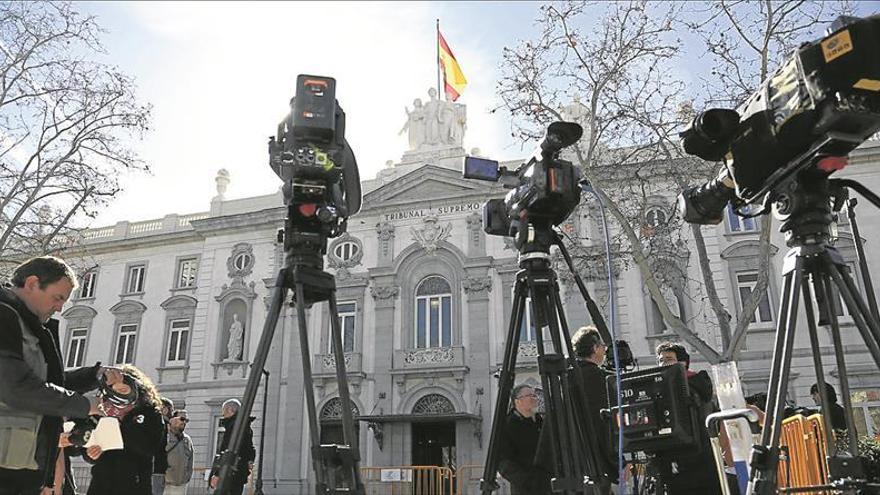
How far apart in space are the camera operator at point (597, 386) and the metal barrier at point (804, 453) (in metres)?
1.32

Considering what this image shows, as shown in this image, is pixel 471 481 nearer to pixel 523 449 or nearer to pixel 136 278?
pixel 523 449

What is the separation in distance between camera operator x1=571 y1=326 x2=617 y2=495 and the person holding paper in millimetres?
3272

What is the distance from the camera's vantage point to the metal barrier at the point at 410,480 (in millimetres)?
14781

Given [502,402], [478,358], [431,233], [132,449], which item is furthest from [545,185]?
[431,233]

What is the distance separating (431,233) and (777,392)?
19.2m

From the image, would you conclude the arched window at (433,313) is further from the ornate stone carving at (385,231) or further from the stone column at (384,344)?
the ornate stone carving at (385,231)

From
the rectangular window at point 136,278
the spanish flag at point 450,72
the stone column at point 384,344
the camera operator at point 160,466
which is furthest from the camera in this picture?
the rectangular window at point 136,278

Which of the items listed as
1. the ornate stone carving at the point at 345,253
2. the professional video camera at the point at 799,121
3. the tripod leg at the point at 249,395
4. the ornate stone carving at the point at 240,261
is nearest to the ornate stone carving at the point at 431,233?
the ornate stone carving at the point at 345,253

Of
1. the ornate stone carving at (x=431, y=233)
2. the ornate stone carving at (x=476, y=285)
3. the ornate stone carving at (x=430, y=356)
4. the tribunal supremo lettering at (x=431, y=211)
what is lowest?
the ornate stone carving at (x=430, y=356)

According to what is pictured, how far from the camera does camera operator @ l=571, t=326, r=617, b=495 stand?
12.9 ft

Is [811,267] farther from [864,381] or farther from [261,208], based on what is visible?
[261,208]

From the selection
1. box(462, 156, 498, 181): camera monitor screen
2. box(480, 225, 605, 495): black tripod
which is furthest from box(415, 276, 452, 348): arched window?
box(480, 225, 605, 495): black tripod

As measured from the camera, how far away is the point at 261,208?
79.9ft

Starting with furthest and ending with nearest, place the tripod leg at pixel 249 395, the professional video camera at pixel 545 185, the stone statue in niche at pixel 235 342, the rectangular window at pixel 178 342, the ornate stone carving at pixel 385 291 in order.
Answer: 1. the rectangular window at pixel 178 342
2. the stone statue in niche at pixel 235 342
3. the ornate stone carving at pixel 385 291
4. the professional video camera at pixel 545 185
5. the tripod leg at pixel 249 395
